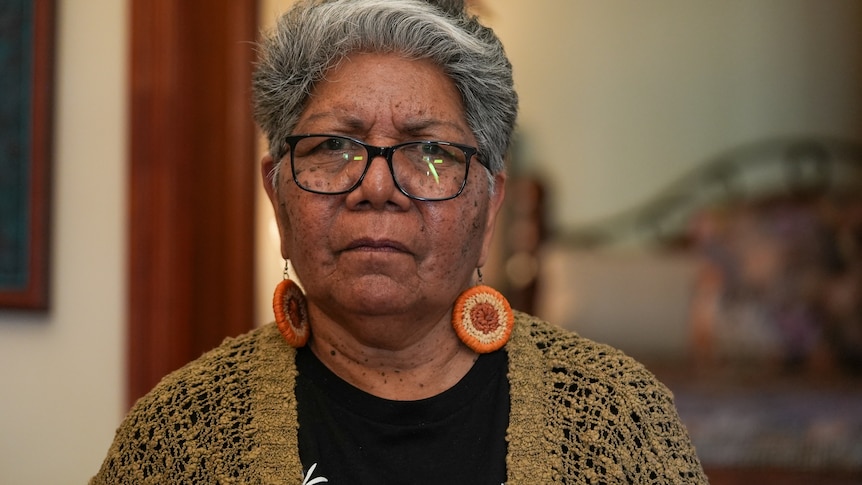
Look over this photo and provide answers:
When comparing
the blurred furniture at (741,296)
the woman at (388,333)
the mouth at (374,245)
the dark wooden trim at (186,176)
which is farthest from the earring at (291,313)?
the blurred furniture at (741,296)

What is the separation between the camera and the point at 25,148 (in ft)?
5.23

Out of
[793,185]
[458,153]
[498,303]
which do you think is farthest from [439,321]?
[793,185]

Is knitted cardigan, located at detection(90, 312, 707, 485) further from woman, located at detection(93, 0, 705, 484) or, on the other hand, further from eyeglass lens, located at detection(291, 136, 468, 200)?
eyeglass lens, located at detection(291, 136, 468, 200)

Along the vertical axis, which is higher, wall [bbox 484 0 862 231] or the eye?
wall [bbox 484 0 862 231]

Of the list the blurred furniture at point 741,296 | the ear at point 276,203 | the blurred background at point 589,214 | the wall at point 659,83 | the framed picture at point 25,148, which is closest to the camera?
the ear at point 276,203

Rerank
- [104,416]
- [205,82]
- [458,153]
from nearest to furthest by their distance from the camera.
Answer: [458,153], [104,416], [205,82]

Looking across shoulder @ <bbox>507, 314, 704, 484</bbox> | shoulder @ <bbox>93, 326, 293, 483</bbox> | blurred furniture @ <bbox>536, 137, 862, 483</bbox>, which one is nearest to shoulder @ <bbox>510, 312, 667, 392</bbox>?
shoulder @ <bbox>507, 314, 704, 484</bbox>

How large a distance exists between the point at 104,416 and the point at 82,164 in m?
0.51

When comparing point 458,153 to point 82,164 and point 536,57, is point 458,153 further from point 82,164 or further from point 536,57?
point 536,57

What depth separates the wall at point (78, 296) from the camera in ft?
5.30

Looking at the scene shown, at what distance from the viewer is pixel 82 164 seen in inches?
66.0

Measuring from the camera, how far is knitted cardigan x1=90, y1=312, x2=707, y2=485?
1.17 metres

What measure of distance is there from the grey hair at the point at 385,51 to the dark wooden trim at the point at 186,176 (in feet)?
1.52

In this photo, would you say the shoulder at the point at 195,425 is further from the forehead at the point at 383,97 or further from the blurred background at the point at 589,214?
the blurred background at the point at 589,214
